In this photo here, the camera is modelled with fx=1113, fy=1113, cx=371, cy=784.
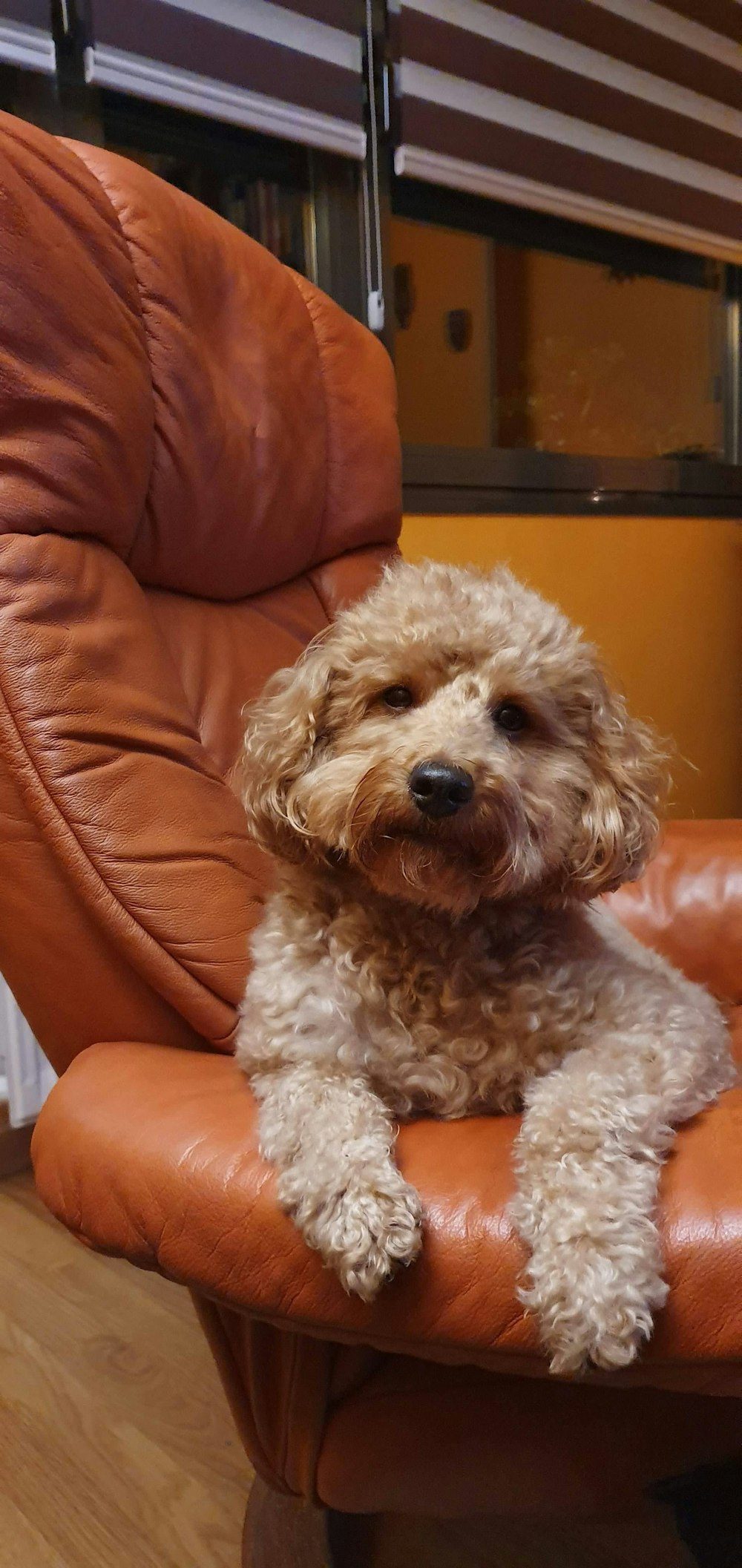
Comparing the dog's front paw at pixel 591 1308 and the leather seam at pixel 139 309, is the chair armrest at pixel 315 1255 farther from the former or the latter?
the leather seam at pixel 139 309

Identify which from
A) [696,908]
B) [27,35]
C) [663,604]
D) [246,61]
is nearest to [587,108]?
[246,61]

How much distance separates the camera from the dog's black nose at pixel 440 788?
1.01 m

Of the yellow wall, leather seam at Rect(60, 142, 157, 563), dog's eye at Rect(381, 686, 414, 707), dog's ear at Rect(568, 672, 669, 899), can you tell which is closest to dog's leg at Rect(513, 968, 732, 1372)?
dog's ear at Rect(568, 672, 669, 899)

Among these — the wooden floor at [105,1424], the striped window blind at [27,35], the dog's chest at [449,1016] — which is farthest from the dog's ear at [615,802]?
the striped window blind at [27,35]

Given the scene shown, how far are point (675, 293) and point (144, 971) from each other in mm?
3188

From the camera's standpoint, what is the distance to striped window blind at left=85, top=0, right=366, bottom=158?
6.85 ft

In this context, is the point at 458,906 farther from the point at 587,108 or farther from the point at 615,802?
the point at 587,108

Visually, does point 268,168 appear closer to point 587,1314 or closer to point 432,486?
point 432,486

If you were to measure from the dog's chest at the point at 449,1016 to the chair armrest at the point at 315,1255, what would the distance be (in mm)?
95

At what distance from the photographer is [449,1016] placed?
1.10 m

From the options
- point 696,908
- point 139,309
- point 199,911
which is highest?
point 139,309

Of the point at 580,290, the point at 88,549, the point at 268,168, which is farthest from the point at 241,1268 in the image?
the point at 580,290

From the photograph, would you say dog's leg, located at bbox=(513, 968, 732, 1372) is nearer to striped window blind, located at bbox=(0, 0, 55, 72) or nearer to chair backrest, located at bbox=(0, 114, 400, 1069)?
chair backrest, located at bbox=(0, 114, 400, 1069)

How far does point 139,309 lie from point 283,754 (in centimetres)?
59
